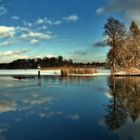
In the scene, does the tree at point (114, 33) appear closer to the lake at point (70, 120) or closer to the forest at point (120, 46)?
the forest at point (120, 46)

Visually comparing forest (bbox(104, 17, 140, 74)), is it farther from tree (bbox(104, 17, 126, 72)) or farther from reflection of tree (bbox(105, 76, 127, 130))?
reflection of tree (bbox(105, 76, 127, 130))

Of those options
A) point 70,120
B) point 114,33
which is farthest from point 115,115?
point 114,33

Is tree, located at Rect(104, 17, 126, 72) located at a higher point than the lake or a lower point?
higher

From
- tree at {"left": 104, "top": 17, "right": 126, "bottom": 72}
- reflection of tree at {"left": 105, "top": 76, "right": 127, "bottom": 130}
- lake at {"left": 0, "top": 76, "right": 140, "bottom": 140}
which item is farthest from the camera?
tree at {"left": 104, "top": 17, "right": 126, "bottom": 72}

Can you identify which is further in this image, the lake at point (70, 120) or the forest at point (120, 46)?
the forest at point (120, 46)

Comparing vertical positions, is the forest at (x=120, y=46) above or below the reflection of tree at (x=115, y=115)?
above

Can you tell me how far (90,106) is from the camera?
11.1 meters

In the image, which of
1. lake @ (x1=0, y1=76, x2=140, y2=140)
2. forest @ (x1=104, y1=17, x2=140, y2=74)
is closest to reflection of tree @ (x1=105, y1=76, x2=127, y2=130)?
lake @ (x1=0, y1=76, x2=140, y2=140)

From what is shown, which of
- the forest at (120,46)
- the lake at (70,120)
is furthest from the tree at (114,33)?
the lake at (70,120)

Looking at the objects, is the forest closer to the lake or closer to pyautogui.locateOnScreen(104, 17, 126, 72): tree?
pyautogui.locateOnScreen(104, 17, 126, 72): tree

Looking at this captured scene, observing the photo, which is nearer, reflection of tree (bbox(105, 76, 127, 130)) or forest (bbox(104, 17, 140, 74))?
reflection of tree (bbox(105, 76, 127, 130))

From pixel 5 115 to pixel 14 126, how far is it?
1737 mm

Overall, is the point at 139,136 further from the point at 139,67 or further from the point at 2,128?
the point at 139,67

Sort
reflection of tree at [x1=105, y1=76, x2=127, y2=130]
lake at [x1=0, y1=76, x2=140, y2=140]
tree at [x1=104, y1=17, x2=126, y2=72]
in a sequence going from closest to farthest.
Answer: lake at [x1=0, y1=76, x2=140, y2=140] → reflection of tree at [x1=105, y1=76, x2=127, y2=130] → tree at [x1=104, y1=17, x2=126, y2=72]
